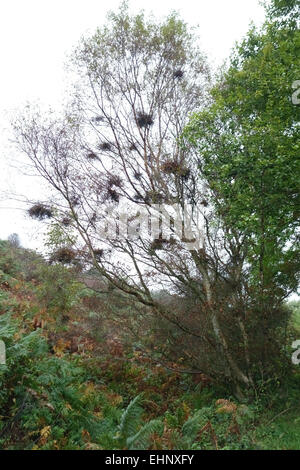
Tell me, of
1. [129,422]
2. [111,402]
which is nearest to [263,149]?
[129,422]

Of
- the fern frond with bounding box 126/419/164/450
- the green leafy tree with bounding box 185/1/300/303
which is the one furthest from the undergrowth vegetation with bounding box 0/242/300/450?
the green leafy tree with bounding box 185/1/300/303

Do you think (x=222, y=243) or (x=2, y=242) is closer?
(x=222, y=243)

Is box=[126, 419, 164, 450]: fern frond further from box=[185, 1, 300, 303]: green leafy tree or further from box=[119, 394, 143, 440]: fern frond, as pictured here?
box=[185, 1, 300, 303]: green leafy tree

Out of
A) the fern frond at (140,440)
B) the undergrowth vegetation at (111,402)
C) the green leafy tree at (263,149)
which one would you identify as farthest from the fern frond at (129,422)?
the green leafy tree at (263,149)

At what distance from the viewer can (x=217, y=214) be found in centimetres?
755

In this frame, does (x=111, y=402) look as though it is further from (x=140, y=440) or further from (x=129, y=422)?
(x=140, y=440)

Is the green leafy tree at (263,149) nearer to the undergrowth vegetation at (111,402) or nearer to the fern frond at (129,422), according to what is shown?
the undergrowth vegetation at (111,402)

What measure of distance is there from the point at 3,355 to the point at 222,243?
5803 mm

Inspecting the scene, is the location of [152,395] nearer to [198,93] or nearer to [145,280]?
[145,280]

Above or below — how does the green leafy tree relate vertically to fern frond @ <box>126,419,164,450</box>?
above
